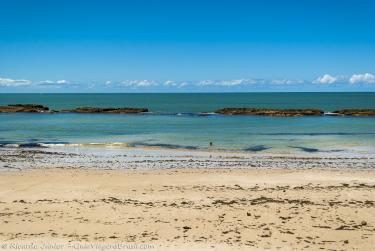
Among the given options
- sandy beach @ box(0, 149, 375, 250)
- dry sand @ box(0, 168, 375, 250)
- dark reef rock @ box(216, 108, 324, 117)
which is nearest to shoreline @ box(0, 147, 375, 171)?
sandy beach @ box(0, 149, 375, 250)

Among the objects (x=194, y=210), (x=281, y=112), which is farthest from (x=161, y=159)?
(x=281, y=112)

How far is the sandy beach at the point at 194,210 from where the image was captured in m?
12.4

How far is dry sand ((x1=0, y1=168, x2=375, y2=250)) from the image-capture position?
12445 mm

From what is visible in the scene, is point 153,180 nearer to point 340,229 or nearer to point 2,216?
point 2,216

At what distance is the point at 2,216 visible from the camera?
47.6ft

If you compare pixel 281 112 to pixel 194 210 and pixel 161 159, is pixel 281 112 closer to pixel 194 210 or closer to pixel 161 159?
pixel 161 159

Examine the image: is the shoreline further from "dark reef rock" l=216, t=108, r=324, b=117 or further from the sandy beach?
"dark reef rock" l=216, t=108, r=324, b=117

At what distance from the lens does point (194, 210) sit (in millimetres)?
15266

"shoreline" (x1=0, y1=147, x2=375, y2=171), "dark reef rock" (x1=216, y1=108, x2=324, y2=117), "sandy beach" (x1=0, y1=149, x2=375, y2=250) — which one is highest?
"dark reef rock" (x1=216, y1=108, x2=324, y2=117)

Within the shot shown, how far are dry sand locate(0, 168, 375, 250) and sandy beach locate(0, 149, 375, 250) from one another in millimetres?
27

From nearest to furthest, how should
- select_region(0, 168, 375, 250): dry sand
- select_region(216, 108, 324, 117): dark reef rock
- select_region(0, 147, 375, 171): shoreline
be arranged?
select_region(0, 168, 375, 250): dry sand → select_region(0, 147, 375, 171): shoreline → select_region(216, 108, 324, 117): dark reef rock

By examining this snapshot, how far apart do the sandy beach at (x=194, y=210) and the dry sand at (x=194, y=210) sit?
27 mm

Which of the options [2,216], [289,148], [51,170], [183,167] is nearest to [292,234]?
[2,216]

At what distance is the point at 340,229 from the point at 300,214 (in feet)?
5.44
